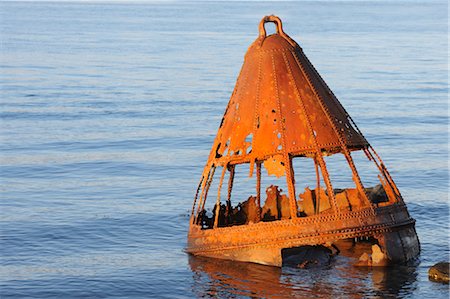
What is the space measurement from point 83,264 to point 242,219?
3929 millimetres

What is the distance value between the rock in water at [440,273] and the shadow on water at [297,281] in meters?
0.36

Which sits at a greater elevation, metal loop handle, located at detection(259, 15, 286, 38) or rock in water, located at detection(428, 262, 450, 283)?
metal loop handle, located at detection(259, 15, 286, 38)

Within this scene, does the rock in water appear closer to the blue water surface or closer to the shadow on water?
the blue water surface

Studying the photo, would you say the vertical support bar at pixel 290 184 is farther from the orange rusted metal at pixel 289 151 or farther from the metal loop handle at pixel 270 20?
the metal loop handle at pixel 270 20

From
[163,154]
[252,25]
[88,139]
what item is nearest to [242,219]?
[163,154]

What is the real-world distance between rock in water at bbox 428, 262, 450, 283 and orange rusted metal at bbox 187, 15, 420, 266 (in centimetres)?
65

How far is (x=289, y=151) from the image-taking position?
20094mm

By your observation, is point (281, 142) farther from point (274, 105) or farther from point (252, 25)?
point (252, 25)

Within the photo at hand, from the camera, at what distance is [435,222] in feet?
87.2

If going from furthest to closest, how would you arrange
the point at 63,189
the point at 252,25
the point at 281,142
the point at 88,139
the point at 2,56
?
the point at 252,25
the point at 2,56
the point at 88,139
the point at 63,189
the point at 281,142

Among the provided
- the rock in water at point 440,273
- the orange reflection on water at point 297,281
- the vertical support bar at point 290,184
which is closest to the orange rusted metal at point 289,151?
the vertical support bar at point 290,184

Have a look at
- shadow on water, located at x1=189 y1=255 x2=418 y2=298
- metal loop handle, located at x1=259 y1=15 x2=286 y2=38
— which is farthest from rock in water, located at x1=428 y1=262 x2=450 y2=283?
metal loop handle, located at x1=259 y1=15 x2=286 y2=38

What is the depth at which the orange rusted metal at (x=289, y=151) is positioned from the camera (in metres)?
20.0

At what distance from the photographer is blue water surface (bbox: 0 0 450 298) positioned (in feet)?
68.7
